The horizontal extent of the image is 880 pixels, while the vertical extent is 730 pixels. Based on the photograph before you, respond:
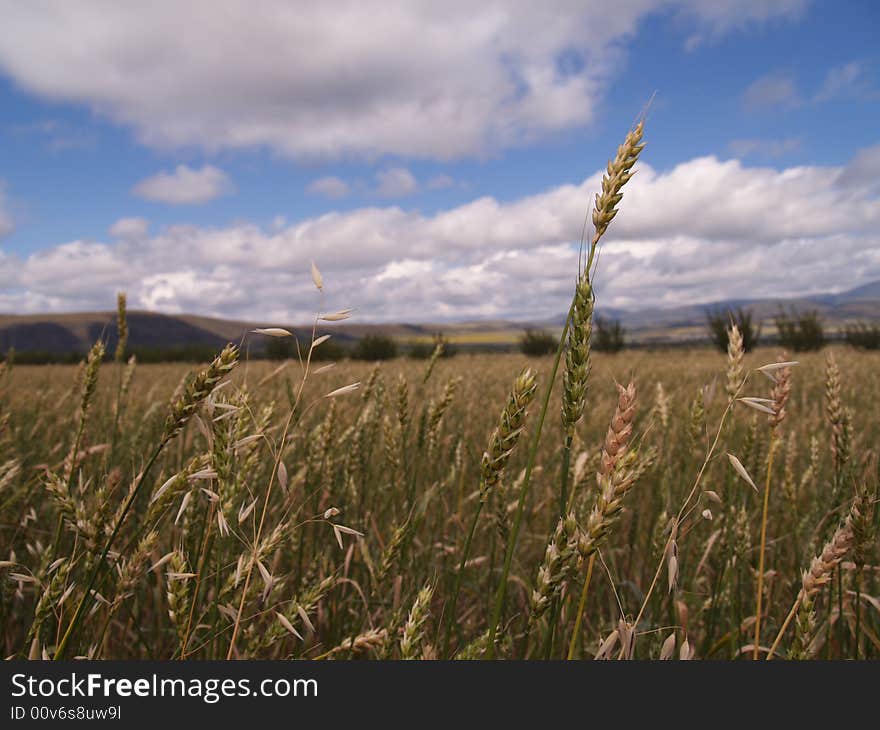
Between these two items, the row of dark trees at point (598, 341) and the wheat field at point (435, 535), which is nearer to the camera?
the wheat field at point (435, 535)

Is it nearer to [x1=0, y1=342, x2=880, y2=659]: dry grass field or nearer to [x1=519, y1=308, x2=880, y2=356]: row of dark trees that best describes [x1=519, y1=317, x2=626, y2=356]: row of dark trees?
[x1=519, y1=308, x2=880, y2=356]: row of dark trees

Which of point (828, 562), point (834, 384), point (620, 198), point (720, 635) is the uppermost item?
point (620, 198)

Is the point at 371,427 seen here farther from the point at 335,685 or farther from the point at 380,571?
the point at 335,685

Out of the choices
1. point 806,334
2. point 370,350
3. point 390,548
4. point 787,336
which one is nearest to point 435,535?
point 390,548

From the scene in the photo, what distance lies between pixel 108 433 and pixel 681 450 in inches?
154

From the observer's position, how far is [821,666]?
1.06m

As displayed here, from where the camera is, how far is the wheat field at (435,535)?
36.8 inches

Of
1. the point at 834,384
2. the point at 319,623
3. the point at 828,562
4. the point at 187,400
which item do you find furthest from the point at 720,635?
the point at 187,400

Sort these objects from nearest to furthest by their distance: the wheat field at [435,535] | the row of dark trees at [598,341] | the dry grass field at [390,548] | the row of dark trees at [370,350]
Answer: the wheat field at [435,535]
the dry grass field at [390,548]
the row of dark trees at [370,350]
the row of dark trees at [598,341]

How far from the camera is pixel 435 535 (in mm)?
2770

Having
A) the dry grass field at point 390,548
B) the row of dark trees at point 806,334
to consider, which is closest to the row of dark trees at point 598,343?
the row of dark trees at point 806,334

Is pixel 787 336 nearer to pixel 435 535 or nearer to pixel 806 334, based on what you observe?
pixel 806 334

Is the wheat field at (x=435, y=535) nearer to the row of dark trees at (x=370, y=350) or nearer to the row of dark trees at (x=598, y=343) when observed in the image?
the row of dark trees at (x=598, y=343)

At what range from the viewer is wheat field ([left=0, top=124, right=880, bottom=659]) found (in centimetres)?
93
